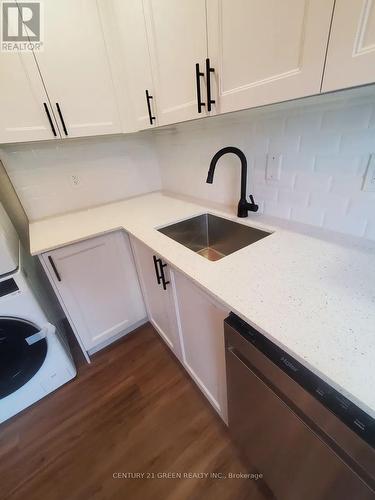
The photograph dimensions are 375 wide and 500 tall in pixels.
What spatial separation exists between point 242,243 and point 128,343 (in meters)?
1.21

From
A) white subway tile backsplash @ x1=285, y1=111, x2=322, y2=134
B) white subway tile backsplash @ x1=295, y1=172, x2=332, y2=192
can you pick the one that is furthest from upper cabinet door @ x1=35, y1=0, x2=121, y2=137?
white subway tile backsplash @ x1=295, y1=172, x2=332, y2=192

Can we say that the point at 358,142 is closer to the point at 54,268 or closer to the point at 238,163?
the point at 238,163

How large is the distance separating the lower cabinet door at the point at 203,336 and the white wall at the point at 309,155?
2.08ft

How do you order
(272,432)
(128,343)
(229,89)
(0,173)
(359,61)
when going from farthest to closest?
(128,343), (0,173), (229,89), (272,432), (359,61)

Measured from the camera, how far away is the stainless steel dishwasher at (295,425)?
1.53 ft

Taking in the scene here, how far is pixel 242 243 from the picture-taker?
1.27 m

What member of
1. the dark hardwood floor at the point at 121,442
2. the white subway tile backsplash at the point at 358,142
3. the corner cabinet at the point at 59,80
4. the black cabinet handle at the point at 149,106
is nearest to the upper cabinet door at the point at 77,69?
the corner cabinet at the point at 59,80

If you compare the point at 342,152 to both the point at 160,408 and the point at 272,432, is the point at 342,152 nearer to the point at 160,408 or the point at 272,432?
the point at 272,432

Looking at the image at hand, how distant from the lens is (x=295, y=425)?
0.59 metres

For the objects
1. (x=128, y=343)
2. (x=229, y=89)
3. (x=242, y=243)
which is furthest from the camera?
(x=128, y=343)

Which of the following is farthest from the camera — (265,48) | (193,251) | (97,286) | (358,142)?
(97,286)

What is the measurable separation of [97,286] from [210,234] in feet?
2.78

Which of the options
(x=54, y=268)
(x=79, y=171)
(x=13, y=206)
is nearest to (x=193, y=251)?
(x=54, y=268)

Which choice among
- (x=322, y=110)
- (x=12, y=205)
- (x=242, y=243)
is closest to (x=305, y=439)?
(x=242, y=243)
